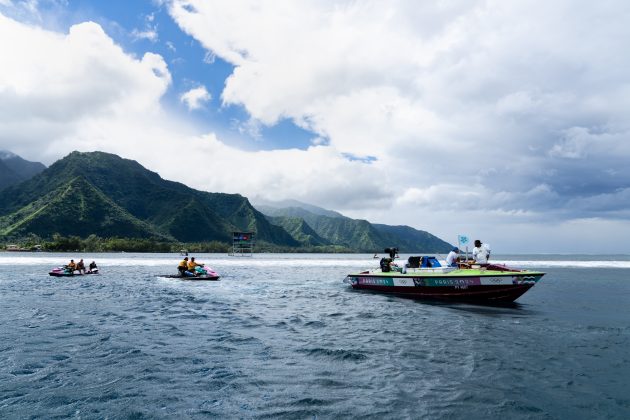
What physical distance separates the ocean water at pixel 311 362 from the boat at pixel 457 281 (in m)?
1.95

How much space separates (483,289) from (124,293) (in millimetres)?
30658

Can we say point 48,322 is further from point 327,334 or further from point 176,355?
point 327,334

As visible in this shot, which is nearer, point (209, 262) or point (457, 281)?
point (457, 281)

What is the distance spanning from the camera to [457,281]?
96.6 feet

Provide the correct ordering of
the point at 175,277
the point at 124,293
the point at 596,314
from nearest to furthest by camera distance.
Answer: the point at 596,314 → the point at 124,293 → the point at 175,277

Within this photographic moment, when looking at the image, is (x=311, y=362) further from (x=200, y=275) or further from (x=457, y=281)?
(x=200, y=275)

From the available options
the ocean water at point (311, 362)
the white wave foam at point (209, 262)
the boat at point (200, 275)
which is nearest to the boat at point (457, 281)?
the ocean water at point (311, 362)

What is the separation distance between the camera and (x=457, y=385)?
11531 mm

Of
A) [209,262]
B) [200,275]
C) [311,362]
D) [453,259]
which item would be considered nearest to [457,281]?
[453,259]

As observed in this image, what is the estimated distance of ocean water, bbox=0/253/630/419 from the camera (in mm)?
9828

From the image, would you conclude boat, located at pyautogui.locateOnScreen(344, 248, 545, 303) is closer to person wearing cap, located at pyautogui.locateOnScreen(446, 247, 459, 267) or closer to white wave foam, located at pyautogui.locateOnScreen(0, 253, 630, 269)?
person wearing cap, located at pyautogui.locateOnScreen(446, 247, 459, 267)

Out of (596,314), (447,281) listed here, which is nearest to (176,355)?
(447,281)

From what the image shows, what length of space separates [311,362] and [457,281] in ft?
62.9

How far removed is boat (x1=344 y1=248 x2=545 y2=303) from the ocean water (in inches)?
76.9
